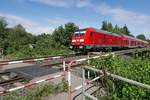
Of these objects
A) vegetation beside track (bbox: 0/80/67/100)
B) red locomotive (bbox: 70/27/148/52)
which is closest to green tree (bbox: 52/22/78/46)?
red locomotive (bbox: 70/27/148/52)

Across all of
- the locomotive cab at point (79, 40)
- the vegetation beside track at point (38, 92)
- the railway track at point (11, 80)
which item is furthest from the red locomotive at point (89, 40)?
the vegetation beside track at point (38, 92)

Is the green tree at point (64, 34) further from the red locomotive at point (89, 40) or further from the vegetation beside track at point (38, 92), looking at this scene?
the vegetation beside track at point (38, 92)

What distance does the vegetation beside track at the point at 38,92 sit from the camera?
757 centimetres

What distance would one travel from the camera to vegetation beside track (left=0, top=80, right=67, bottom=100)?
7.57 metres

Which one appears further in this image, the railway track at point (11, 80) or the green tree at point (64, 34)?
the green tree at point (64, 34)

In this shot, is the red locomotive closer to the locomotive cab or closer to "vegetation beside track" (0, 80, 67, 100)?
the locomotive cab

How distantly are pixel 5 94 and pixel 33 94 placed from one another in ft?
2.71

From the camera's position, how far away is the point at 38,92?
26.1ft

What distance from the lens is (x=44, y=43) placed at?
123ft

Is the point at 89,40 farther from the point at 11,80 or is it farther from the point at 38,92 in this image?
the point at 38,92

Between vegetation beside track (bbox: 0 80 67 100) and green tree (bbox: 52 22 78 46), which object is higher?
green tree (bbox: 52 22 78 46)

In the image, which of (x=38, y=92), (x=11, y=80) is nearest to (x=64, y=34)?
(x=11, y=80)

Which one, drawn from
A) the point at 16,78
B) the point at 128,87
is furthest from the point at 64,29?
the point at 128,87

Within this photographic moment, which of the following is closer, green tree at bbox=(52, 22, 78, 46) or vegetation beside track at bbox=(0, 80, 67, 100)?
vegetation beside track at bbox=(0, 80, 67, 100)
